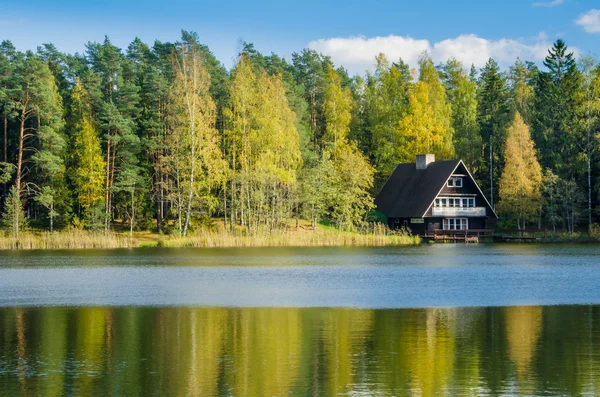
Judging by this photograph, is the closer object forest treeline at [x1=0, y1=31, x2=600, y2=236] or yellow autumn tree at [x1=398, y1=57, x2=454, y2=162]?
forest treeline at [x1=0, y1=31, x2=600, y2=236]

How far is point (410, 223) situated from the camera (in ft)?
243

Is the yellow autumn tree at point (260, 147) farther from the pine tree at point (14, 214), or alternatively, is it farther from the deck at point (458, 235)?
the pine tree at point (14, 214)

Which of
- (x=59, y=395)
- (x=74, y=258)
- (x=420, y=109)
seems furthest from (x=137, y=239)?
(x=59, y=395)

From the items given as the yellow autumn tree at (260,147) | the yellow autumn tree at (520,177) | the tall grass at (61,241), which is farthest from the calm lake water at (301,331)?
the yellow autumn tree at (520,177)

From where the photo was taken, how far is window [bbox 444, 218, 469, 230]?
73.1 meters

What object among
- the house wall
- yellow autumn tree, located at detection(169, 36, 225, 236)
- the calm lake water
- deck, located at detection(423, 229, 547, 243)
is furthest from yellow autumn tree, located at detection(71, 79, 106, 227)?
deck, located at detection(423, 229, 547, 243)

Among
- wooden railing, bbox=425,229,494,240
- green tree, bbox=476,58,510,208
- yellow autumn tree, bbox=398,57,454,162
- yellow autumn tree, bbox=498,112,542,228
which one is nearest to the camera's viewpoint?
yellow autumn tree, bbox=498,112,542,228

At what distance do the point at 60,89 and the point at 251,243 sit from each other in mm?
30049

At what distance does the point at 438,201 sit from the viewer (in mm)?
73188

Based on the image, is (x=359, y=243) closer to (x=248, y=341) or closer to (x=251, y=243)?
(x=251, y=243)

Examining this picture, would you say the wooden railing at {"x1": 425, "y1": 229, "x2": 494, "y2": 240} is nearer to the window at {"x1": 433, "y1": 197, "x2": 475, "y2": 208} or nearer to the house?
the house

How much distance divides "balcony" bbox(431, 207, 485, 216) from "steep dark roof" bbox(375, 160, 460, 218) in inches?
45.6

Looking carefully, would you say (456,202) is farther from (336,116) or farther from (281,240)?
(281,240)

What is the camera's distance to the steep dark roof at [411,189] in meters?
72.6
